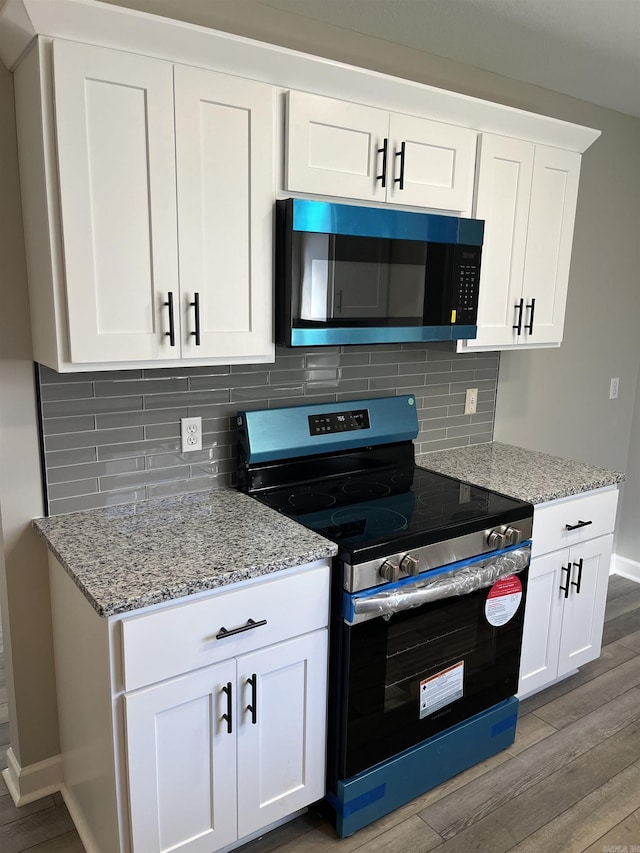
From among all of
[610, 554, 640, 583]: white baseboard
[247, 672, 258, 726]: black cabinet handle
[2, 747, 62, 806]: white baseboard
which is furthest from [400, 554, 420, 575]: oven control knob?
[610, 554, 640, 583]: white baseboard

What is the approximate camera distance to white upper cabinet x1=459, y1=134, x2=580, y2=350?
2.32 metres

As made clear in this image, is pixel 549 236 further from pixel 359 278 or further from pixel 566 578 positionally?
pixel 566 578

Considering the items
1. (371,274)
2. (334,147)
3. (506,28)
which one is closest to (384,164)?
(334,147)

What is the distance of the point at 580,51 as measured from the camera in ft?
7.68

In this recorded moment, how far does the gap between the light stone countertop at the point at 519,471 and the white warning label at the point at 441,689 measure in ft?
2.05

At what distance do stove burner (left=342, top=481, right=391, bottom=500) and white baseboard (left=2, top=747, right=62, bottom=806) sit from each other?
1.29m

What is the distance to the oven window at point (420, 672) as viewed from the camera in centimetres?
187

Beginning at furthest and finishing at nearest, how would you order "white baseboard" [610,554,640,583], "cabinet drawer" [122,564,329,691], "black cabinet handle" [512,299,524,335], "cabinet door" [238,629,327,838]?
1. "white baseboard" [610,554,640,583]
2. "black cabinet handle" [512,299,524,335]
3. "cabinet door" [238,629,327,838]
4. "cabinet drawer" [122,564,329,691]

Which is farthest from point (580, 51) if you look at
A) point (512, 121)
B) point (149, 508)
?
point (149, 508)

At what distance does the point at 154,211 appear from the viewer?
5.54ft

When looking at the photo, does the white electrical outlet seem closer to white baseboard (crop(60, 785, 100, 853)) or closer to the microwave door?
the microwave door

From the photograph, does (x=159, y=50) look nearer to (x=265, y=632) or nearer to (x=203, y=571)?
(x=203, y=571)

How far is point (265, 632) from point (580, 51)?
89.0 inches

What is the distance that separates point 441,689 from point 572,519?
816 mm
